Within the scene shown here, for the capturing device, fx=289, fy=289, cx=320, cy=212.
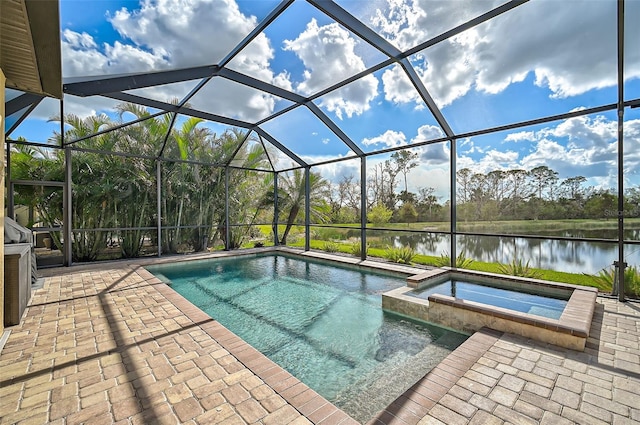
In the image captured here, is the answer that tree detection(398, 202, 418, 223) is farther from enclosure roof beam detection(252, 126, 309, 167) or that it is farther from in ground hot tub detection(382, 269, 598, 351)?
in ground hot tub detection(382, 269, 598, 351)

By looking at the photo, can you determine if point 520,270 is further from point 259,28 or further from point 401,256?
point 259,28

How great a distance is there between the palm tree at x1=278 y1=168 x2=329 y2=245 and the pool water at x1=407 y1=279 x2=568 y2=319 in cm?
732

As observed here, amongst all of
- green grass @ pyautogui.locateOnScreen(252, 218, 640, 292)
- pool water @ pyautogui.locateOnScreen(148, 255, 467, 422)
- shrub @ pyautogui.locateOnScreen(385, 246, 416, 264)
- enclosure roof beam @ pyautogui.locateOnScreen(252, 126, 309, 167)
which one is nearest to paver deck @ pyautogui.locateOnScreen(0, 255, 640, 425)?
pool water @ pyautogui.locateOnScreen(148, 255, 467, 422)

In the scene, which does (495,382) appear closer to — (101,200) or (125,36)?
(125,36)

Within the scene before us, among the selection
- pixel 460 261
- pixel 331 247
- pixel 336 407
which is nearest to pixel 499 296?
pixel 460 261

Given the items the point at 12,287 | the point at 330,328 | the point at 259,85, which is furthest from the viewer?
the point at 259,85

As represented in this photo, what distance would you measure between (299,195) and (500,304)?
30.0ft

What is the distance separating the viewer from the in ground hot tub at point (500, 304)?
124 inches

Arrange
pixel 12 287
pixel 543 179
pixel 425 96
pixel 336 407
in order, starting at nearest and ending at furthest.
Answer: pixel 336 407 < pixel 12 287 < pixel 425 96 < pixel 543 179

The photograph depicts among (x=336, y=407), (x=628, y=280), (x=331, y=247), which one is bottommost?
(x=336, y=407)

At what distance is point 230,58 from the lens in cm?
498

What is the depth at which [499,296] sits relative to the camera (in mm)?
4871

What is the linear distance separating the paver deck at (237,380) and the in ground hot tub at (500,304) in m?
0.19

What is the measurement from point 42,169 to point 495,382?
1053 cm
